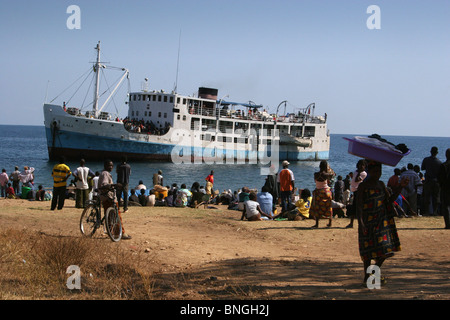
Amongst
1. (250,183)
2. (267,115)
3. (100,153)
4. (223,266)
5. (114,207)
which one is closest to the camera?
→ (223,266)

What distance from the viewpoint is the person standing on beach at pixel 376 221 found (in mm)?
5859

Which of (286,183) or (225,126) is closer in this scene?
(286,183)

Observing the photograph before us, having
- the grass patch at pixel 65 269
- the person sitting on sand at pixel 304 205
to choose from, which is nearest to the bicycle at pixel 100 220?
the grass patch at pixel 65 269

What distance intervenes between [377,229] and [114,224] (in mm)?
4673

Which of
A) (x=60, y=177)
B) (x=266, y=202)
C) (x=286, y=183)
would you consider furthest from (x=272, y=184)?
(x=60, y=177)

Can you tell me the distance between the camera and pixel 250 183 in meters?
40.3

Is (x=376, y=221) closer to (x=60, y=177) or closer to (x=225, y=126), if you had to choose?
(x=60, y=177)

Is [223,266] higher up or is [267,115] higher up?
[267,115]

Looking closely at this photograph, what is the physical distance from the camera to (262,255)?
826cm

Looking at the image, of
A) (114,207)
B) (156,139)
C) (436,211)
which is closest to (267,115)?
(156,139)

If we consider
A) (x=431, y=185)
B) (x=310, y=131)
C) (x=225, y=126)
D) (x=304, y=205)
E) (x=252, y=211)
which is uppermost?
(x=310, y=131)

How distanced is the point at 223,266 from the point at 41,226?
476 cm
